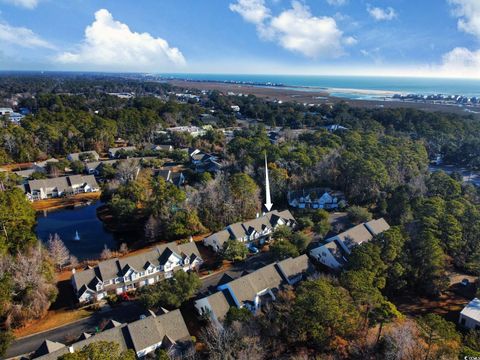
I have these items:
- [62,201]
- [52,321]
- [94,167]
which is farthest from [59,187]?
[52,321]

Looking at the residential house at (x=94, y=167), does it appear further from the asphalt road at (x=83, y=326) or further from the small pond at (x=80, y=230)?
the asphalt road at (x=83, y=326)

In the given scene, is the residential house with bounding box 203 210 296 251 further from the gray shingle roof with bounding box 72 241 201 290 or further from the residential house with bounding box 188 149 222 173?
the residential house with bounding box 188 149 222 173

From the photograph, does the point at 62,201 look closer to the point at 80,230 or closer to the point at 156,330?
the point at 80,230

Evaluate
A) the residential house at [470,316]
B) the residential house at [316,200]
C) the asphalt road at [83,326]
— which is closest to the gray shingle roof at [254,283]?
the asphalt road at [83,326]

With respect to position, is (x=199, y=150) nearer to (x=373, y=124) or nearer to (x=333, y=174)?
(x=333, y=174)

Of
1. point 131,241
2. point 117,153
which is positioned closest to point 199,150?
point 117,153

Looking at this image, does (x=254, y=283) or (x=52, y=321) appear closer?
(x=52, y=321)
